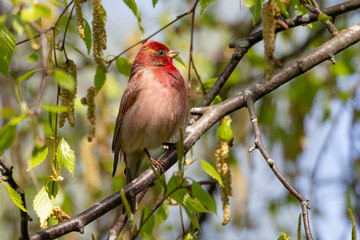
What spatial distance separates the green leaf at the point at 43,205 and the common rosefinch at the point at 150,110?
6.93 ft

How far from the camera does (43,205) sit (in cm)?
389

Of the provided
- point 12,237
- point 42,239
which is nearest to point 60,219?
point 42,239

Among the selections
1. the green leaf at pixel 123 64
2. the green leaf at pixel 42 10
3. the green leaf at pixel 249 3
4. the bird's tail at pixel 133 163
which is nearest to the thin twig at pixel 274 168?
the green leaf at pixel 249 3

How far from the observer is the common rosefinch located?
5957 mm

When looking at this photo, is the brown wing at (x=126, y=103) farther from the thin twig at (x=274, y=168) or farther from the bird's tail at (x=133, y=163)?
the thin twig at (x=274, y=168)

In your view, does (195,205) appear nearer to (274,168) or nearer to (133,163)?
(274,168)

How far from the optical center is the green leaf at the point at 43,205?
12.6 ft

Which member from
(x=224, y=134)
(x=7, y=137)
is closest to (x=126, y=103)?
(x=224, y=134)

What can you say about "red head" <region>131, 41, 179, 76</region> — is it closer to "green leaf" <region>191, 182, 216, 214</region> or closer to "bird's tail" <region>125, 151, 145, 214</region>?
"bird's tail" <region>125, 151, 145, 214</region>

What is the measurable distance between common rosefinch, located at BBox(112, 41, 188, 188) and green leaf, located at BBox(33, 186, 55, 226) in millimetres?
2114

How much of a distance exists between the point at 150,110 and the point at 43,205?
90.6 inches

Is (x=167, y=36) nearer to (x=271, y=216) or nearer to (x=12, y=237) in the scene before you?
(x=271, y=216)

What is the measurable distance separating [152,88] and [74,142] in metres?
3.32

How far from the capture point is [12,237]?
784cm
